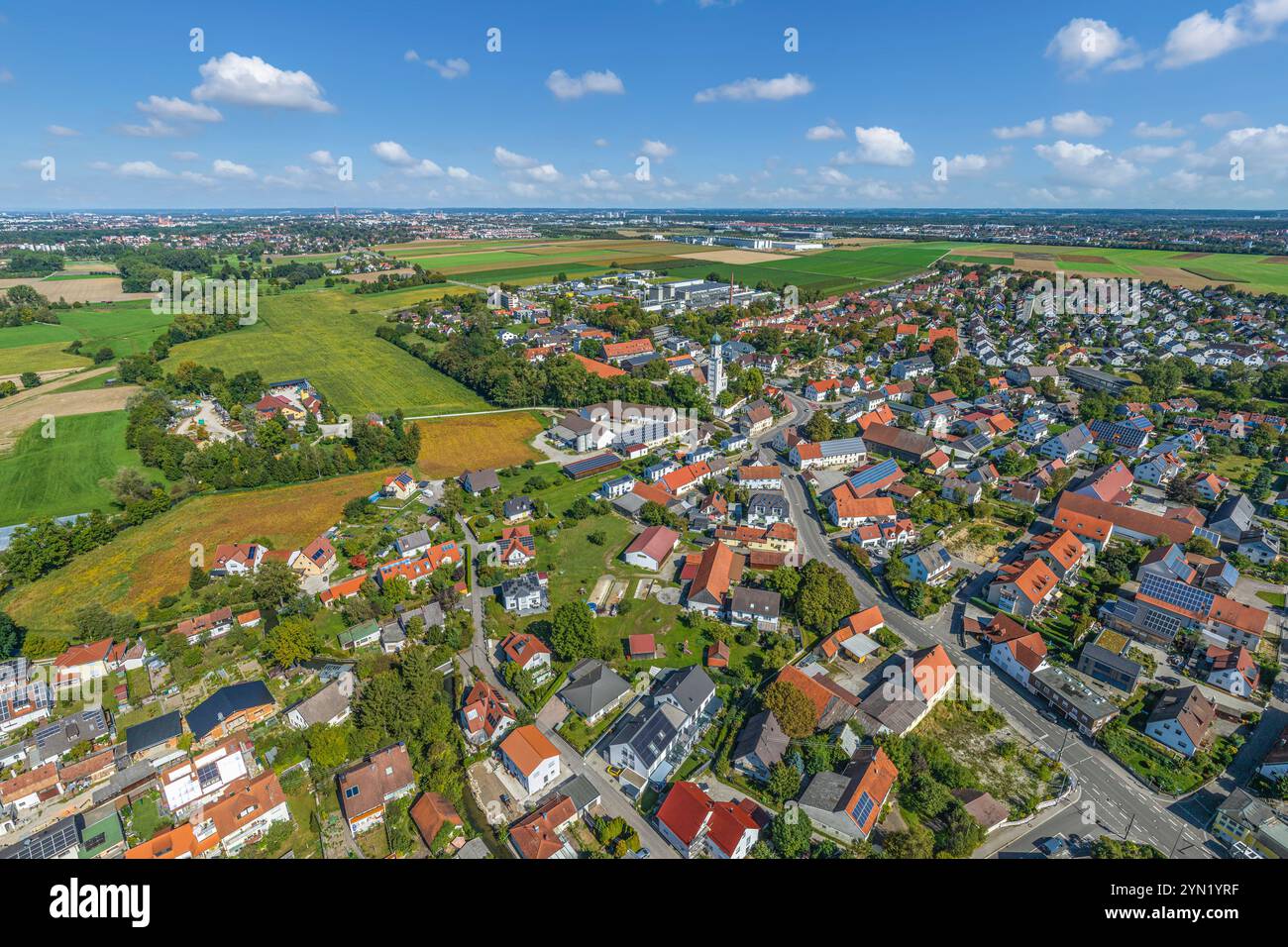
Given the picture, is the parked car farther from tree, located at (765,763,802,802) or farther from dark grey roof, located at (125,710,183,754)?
dark grey roof, located at (125,710,183,754)

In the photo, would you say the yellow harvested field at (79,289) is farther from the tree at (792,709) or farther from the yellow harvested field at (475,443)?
the tree at (792,709)

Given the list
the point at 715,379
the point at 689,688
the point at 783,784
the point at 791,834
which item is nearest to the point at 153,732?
the point at 689,688

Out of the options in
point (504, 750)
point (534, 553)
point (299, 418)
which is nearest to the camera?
point (504, 750)

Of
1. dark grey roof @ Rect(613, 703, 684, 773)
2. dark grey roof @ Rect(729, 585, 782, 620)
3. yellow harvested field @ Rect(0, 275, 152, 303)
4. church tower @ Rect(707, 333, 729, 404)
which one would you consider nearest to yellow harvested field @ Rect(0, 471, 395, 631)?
dark grey roof @ Rect(613, 703, 684, 773)

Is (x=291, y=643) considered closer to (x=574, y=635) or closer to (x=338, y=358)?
(x=574, y=635)

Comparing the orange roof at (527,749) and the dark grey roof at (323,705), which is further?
the dark grey roof at (323,705)

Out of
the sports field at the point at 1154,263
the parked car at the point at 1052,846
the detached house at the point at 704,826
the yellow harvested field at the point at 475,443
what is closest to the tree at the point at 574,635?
the detached house at the point at 704,826

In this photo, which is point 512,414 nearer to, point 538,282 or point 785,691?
point 785,691

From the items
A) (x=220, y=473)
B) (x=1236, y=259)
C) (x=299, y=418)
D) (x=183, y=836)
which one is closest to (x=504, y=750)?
(x=183, y=836)
